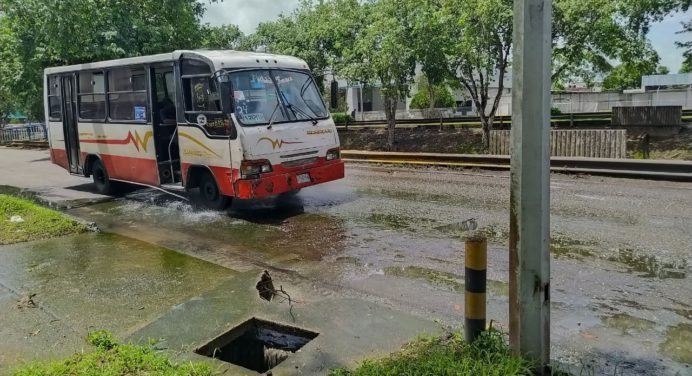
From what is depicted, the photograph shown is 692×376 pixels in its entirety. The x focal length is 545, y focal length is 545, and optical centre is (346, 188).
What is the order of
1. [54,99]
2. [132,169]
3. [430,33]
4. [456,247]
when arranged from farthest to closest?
[430,33]
[54,99]
[132,169]
[456,247]

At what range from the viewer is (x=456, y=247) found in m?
7.06

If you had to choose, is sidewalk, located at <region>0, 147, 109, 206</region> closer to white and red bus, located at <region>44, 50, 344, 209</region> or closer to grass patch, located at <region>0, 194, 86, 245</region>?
white and red bus, located at <region>44, 50, 344, 209</region>

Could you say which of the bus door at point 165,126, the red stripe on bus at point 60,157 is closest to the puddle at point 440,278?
the bus door at point 165,126

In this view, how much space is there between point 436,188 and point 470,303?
7765 millimetres

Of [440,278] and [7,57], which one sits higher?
[7,57]

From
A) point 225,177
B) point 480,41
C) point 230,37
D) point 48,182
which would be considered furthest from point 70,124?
point 230,37

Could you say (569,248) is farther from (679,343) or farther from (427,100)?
(427,100)

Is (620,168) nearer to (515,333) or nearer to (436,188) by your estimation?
(436,188)

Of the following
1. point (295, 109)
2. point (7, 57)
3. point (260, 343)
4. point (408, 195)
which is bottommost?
point (260, 343)

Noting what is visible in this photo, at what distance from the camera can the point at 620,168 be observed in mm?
11883

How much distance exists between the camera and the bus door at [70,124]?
1250cm

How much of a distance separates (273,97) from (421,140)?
1415cm

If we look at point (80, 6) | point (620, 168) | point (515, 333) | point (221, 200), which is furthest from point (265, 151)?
point (80, 6)

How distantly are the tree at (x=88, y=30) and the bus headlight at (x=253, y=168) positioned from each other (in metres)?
9.33
